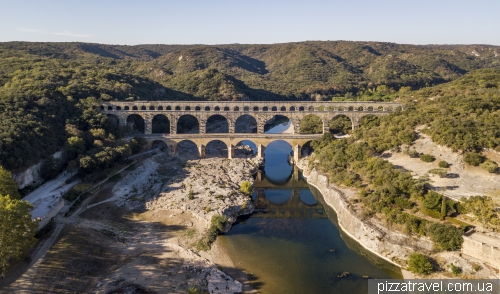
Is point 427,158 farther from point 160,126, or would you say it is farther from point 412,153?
point 160,126

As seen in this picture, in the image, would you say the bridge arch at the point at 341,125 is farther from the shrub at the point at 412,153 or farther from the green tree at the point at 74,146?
the green tree at the point at 74,146

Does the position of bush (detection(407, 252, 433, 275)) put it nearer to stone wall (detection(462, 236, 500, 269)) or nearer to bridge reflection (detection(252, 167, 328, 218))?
stone wall (detection(462, 236, 500, 269))

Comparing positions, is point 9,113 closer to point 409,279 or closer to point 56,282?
point 56,282

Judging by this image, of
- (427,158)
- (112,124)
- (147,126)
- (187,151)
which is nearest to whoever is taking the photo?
(427,158)

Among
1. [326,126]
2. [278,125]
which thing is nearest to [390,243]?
[326,126]

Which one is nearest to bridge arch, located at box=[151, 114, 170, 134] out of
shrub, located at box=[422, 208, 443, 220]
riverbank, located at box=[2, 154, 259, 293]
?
riverbank, located at box=[2, 154, 259, 293]

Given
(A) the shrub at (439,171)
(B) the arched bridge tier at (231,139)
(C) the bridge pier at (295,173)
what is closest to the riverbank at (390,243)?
(A) the shrub at (439,171)

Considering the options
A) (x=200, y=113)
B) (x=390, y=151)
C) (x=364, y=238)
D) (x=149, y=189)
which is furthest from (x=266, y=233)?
(x=200, y=113)
